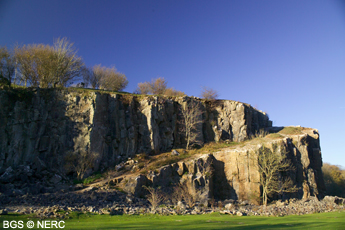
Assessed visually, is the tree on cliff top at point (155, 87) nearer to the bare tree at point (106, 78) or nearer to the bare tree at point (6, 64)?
the bare tree at point (106, 78)

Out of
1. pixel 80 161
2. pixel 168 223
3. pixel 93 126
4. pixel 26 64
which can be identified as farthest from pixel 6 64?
pixel 168 223

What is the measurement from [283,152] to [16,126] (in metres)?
32.1

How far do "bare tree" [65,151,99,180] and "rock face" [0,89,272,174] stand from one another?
24.6 inches

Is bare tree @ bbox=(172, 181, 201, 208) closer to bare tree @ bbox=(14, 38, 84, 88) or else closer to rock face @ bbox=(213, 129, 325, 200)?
rock face @ bbox=(213, 129, 325, 200)

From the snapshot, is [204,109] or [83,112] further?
[204,109]

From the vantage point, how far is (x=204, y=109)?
126 ft

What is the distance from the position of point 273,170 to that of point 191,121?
1371cm

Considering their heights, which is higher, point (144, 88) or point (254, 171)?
point (144, 88)

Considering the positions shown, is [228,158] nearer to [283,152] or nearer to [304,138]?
[283,152]

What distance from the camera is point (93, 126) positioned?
2988 cm

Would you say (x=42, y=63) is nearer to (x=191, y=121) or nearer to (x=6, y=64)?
(x=6, y=64)

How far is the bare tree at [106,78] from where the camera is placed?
143 ft

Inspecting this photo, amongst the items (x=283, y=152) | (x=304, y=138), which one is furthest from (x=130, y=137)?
(x=304, y=138)

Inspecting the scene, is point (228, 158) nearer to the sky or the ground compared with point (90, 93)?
nearer to the ground
